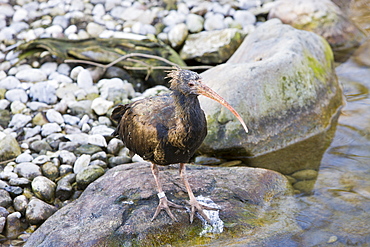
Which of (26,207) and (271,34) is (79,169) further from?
(271,34)

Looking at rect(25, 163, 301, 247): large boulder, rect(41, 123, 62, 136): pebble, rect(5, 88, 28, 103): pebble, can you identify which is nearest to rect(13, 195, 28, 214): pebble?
rect(25, 163, 301, 247): large boulder

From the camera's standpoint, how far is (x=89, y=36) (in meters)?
9.66

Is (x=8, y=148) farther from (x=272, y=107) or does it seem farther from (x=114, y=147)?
(x=272, y=107)

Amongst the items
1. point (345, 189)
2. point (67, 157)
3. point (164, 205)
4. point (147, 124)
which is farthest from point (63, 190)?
point (345, 189)

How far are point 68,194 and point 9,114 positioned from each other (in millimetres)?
2446

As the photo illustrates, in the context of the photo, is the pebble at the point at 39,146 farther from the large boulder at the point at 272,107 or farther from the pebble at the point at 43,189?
the large boulder at the point at 272,107

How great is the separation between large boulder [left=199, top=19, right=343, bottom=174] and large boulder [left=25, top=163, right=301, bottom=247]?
3.59ft

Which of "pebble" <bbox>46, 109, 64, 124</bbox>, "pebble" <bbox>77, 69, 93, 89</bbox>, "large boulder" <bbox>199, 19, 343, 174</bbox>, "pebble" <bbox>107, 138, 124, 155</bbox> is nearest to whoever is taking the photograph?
"large boulder" <bbox>199, 19, 343, 174</bbox>

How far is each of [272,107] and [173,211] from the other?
2.79 meters

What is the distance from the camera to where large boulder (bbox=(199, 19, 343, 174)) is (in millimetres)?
6516

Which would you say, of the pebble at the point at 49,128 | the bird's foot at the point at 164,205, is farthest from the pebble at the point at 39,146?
the bird's foot at the point at 164,205

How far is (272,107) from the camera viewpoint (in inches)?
263

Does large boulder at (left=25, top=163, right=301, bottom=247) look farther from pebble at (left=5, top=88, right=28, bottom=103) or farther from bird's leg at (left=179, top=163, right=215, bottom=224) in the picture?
pebble at (left=5, top=88, right=28, bottom=103)

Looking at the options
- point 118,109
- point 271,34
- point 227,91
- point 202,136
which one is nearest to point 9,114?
point 118,109
